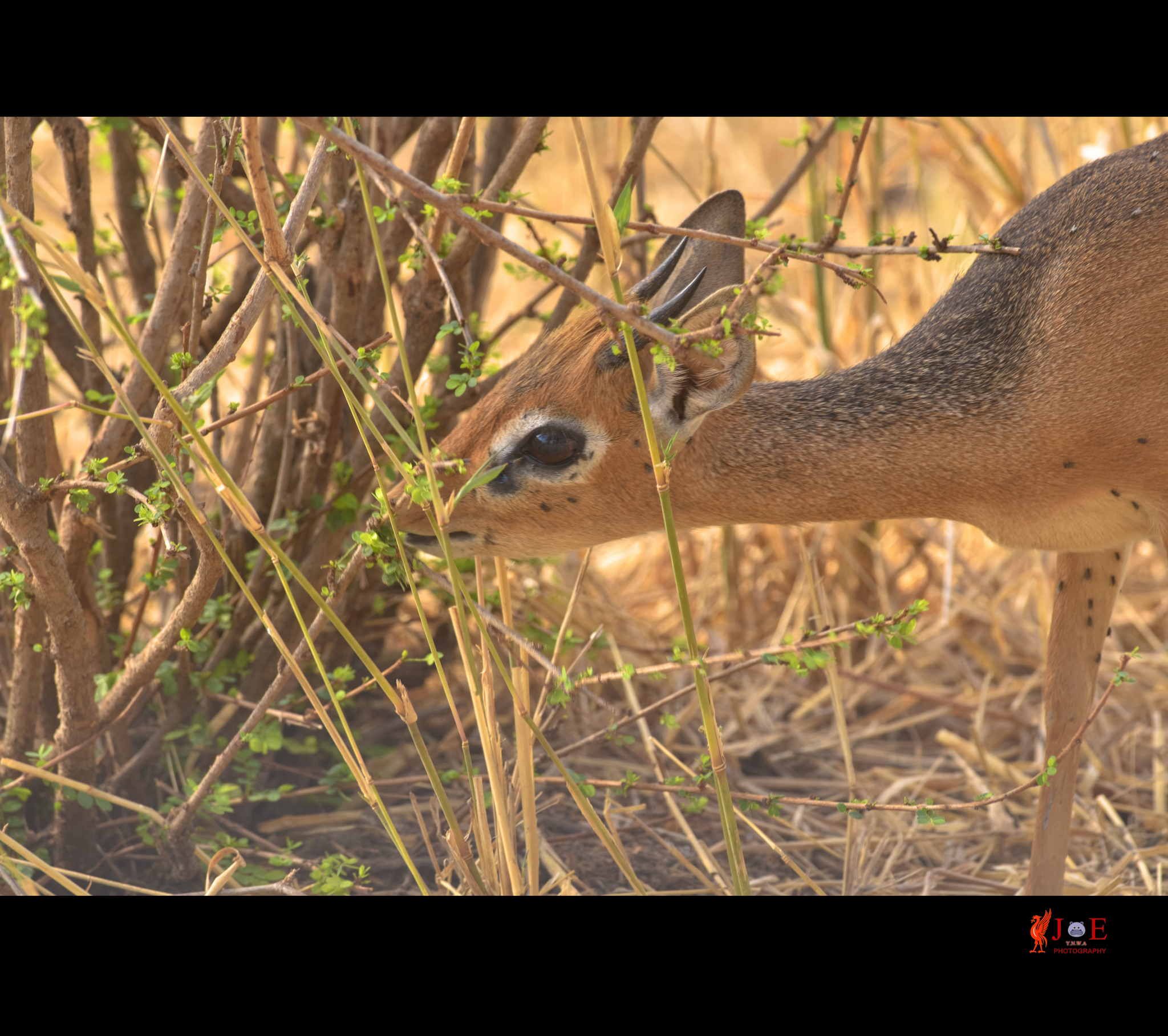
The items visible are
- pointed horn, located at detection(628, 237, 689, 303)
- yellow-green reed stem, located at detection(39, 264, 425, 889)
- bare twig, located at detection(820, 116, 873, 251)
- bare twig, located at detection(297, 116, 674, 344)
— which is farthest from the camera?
pointed horn, located at detection(628, 237, 689, 303)

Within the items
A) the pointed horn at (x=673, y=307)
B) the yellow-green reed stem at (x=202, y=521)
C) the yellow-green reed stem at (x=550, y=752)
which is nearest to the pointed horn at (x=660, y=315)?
the pointed horn at (x=673, y=307)

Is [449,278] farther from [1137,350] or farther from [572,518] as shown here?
[1137,350]

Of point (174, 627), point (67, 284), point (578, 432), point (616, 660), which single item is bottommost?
point (174, 627)

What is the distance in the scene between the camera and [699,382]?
2332 millimetres

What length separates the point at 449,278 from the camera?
2.78 meters

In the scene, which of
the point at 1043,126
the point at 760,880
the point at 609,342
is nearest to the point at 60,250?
the point at 609,342

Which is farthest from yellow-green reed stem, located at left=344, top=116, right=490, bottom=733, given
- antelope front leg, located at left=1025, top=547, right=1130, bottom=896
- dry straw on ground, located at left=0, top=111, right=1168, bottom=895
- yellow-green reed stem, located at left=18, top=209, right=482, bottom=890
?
antelope front leg, located at left=1025, top=547, right=1130, bottom=896

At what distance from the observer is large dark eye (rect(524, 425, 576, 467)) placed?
8.08ft

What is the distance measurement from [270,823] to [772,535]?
2.47 metres
